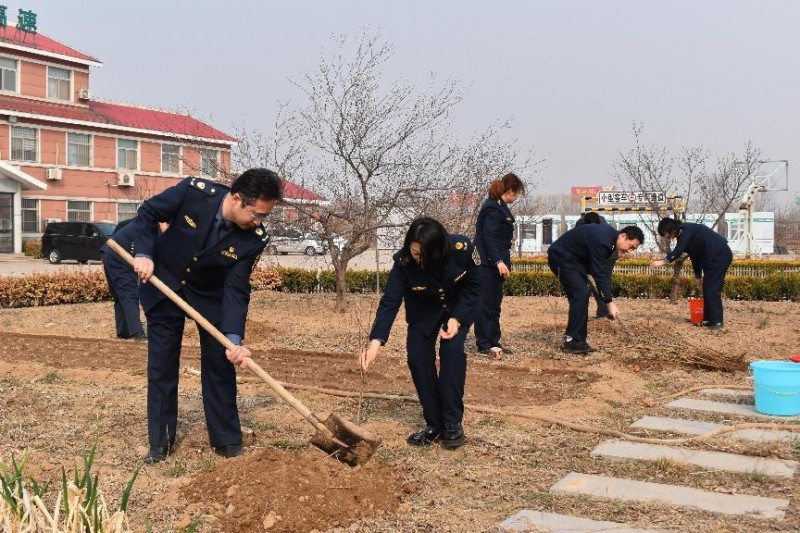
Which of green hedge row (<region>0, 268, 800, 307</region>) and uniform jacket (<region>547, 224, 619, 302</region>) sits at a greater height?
uniform jacket (<region>547, 224, 619, 302</region>)

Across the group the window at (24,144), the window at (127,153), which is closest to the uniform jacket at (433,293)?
the window at (24,144)

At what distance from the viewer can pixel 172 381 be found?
4.73 meters

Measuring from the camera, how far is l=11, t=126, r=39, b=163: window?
31.3 m

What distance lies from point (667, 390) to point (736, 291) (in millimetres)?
8753

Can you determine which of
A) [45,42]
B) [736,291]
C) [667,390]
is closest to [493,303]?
[667,390]

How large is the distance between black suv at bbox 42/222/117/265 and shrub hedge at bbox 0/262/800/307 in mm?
13092

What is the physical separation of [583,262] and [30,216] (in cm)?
2925

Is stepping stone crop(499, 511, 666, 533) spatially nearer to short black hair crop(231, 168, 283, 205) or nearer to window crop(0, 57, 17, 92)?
short black hair crop(231, 168, 283, 205)

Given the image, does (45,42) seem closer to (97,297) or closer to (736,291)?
(97,297)

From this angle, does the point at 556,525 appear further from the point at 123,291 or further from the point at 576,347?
the point at 123,291

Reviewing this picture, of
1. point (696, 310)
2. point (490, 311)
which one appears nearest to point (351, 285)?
point (696, 310)

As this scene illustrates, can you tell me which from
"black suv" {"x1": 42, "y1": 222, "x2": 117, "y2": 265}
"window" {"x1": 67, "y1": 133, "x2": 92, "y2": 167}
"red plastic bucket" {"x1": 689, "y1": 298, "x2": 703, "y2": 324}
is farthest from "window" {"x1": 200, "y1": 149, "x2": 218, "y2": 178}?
"window" {"x1": 67, "y1": 133, "x2": 92, "y2": 167}

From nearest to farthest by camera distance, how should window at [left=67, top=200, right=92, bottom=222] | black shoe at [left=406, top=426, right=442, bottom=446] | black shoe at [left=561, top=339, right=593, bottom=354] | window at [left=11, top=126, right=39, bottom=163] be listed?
black shoe at [left=406, top=426, right=442, bottom=446] < black shoe at [left=561, top=339, right=593, bottom=354] < window at [left=11, top=126, right=39, bottom=163] < window at [left=67, top=200, right=92, bottom=222]

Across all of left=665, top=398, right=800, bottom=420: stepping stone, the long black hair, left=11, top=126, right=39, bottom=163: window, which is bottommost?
left=665, top=398, right=800, bottom=420: stepping stone
